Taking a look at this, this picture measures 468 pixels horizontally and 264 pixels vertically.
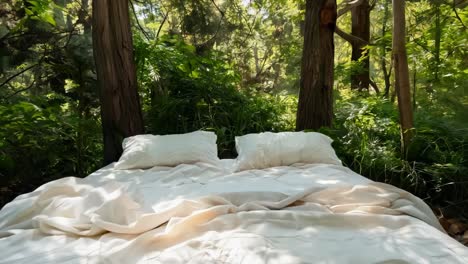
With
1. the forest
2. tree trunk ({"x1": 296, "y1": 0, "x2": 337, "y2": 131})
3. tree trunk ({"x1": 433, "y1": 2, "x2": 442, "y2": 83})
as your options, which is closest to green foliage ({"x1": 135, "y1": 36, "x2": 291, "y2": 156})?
the forest

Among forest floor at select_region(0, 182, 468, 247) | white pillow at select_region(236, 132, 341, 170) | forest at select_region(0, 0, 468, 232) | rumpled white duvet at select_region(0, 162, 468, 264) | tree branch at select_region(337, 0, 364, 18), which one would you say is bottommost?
forest floor at select_region(0, 182, 468, 247)

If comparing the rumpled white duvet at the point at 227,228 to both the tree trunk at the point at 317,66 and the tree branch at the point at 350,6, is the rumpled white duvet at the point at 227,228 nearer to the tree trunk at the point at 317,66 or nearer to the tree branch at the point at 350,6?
the tree trunk at the point at 317,66

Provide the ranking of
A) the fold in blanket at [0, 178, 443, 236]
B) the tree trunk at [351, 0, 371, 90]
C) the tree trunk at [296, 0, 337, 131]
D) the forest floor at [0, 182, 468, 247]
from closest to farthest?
the fold in blanket at [0, 178, 443, 236] < the forest floor at [0, 182, 468, 247] < the tree trunk at [296, 0, 337, 131] < the tree trunk at [351, 0, 371, 90]

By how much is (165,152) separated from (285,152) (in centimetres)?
90

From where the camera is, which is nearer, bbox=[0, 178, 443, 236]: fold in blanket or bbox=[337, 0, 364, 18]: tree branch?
bbox=[0, 178, 443, 236]: fold in blanket

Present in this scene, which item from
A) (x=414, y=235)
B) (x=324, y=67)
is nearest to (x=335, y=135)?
(x=324, y=67)

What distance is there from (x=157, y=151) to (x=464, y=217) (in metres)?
2.30

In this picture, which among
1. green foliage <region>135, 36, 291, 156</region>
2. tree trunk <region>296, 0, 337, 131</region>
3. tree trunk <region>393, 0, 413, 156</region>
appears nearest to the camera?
tree trunk <region>393, 0, 413, 156</region>

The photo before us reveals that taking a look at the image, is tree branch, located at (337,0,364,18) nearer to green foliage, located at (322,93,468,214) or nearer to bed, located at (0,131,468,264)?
green foliage, located at (322,93,468,214)

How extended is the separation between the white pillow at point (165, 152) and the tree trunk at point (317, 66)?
1.15 meters

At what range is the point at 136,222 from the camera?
1183 millimetres

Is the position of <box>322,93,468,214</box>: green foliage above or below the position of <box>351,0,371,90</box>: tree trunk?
below

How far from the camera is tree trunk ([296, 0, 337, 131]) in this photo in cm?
297

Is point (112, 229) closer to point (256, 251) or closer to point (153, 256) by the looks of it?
point (153, 256)
